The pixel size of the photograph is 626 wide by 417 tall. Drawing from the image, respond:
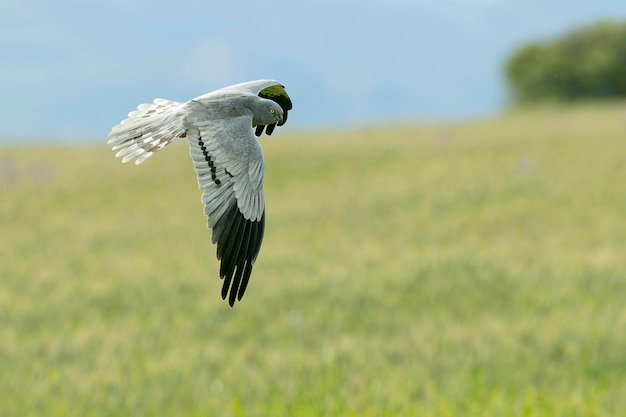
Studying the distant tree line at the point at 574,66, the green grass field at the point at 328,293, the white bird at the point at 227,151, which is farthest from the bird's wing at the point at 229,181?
the distant tree line at the point at 574,66

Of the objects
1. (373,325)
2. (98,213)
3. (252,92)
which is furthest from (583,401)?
(98,213)

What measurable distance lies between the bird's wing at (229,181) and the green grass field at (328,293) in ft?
14.9

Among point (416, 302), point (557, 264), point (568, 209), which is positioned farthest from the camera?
point (568, 209)

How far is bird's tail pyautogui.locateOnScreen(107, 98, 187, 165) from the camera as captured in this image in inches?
30.3

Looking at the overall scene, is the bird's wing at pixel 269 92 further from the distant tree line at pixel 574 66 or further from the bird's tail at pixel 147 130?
the distant tree line at pixel 574 66

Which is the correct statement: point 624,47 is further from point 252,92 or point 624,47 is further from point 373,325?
point 252,92

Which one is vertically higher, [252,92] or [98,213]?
[252,92]

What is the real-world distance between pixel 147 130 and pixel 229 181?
0.40 ft

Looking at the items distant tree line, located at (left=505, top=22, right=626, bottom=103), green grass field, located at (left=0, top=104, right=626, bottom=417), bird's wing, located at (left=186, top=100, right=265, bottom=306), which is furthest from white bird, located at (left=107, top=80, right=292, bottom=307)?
distant tree line, located at (left=505, top=22, right=626, bottom=103)

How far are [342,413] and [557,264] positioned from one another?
5011 millimetres

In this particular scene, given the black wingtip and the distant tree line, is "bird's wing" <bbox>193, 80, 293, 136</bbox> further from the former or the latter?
the distant tree line

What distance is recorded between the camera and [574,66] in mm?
37750

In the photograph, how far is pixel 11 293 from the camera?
865cm

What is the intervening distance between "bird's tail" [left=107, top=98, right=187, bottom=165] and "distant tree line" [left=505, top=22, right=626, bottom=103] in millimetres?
36020
